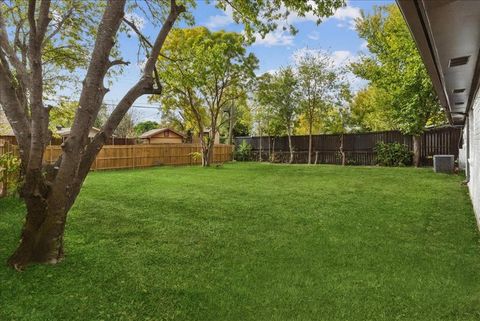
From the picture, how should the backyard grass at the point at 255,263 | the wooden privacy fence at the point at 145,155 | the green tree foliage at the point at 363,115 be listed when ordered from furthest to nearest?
the green tree foliage at the point at 363,115
the wooden privacy fence at the point at 145,155
the backyard grass at the point at 255,263

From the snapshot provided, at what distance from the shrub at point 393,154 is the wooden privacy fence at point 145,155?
401 inches

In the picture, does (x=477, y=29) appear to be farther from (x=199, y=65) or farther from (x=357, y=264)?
(x=199, y=65)

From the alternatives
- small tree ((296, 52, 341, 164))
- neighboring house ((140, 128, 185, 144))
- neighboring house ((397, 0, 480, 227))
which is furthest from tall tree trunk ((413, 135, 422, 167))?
neighboring house ((140, 128, 185, 144))

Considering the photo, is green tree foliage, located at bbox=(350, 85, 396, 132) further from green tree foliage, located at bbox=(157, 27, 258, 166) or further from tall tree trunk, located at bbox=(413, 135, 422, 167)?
green tree foliage, located at bbox=(157, 27, 258, 166)

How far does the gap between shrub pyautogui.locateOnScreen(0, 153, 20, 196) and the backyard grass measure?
43 cm

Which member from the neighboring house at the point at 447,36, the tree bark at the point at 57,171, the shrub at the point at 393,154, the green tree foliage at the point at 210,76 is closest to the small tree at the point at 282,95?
the green tree foliage at the point at 210,76

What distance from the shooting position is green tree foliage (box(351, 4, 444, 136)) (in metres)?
13.5

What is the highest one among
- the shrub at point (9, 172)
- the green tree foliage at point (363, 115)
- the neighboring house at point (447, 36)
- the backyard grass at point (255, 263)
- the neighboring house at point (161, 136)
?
the green tree foliage at point (363, 115)

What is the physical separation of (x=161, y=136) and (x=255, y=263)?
31379 mm

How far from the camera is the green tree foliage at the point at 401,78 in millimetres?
13453

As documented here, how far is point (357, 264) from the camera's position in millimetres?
3979

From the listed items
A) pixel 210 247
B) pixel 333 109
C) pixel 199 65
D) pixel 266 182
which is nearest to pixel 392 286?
pixel 210 247

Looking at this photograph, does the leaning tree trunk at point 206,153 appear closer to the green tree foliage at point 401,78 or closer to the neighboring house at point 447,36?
the green tree foliage at point 401,78

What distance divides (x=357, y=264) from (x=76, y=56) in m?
8.69
